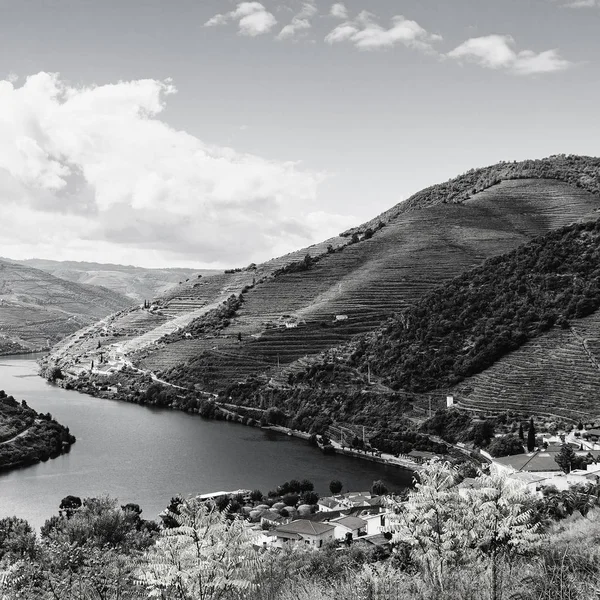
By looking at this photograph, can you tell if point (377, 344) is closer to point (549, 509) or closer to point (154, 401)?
point (154, 401)

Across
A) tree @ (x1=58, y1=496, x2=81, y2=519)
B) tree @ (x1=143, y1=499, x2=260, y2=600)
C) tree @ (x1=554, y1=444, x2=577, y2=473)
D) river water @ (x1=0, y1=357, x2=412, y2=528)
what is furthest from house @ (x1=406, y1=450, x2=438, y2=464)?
tree @ (x1=143, y1=499, x2=260, y2=600)

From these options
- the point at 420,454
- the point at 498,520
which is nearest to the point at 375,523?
the point at 420,454

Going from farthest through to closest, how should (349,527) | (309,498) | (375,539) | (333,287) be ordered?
(333,287)
(309,498)
(349,527)
(375,539)

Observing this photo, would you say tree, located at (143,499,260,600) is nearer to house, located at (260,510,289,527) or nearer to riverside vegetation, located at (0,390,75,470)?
house, located at (260,510,289,527)

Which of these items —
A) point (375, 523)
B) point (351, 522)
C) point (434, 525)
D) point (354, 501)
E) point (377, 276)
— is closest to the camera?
point (434, 525)

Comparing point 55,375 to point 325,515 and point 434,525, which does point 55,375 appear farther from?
point 434,525

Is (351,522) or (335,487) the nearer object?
(351,522)

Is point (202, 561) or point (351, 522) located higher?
point (202, 561)
